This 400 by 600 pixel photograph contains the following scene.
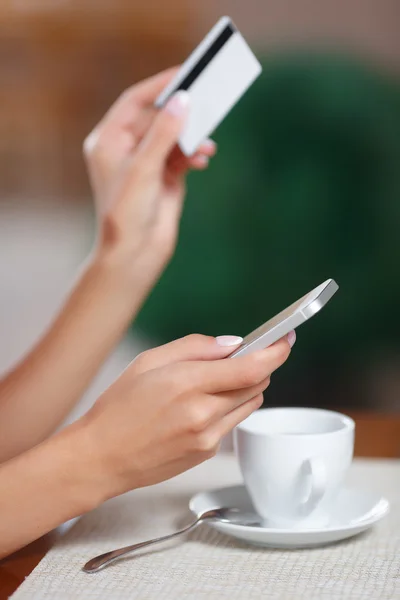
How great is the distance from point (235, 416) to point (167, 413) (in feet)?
0.15

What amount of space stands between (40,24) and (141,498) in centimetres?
179

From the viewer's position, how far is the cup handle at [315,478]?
1.50 feet

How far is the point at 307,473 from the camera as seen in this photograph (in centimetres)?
47

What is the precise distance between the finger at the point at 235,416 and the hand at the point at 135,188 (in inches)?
12.1

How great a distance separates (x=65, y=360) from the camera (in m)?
0.68

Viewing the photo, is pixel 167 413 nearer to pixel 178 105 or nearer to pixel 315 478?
pixel 315 478

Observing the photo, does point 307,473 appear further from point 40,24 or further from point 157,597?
point 40,24

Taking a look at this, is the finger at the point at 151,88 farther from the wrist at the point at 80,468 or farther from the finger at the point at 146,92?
the wrist at the point at 80,468

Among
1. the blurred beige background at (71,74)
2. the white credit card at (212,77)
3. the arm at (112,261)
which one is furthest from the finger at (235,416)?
the blurred beige background at (71,74)

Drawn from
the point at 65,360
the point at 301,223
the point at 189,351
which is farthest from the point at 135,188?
the point at 301,223

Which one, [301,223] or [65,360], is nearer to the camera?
[65,360]

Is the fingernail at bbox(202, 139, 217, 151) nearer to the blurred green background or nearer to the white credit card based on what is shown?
the white credit card

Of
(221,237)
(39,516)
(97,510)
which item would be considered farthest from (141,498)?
(221,237)

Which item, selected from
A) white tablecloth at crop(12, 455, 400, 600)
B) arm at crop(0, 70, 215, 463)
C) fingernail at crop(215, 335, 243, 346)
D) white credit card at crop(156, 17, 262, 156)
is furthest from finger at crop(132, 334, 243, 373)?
white credit card at crop(156, 17, 262, 156)
